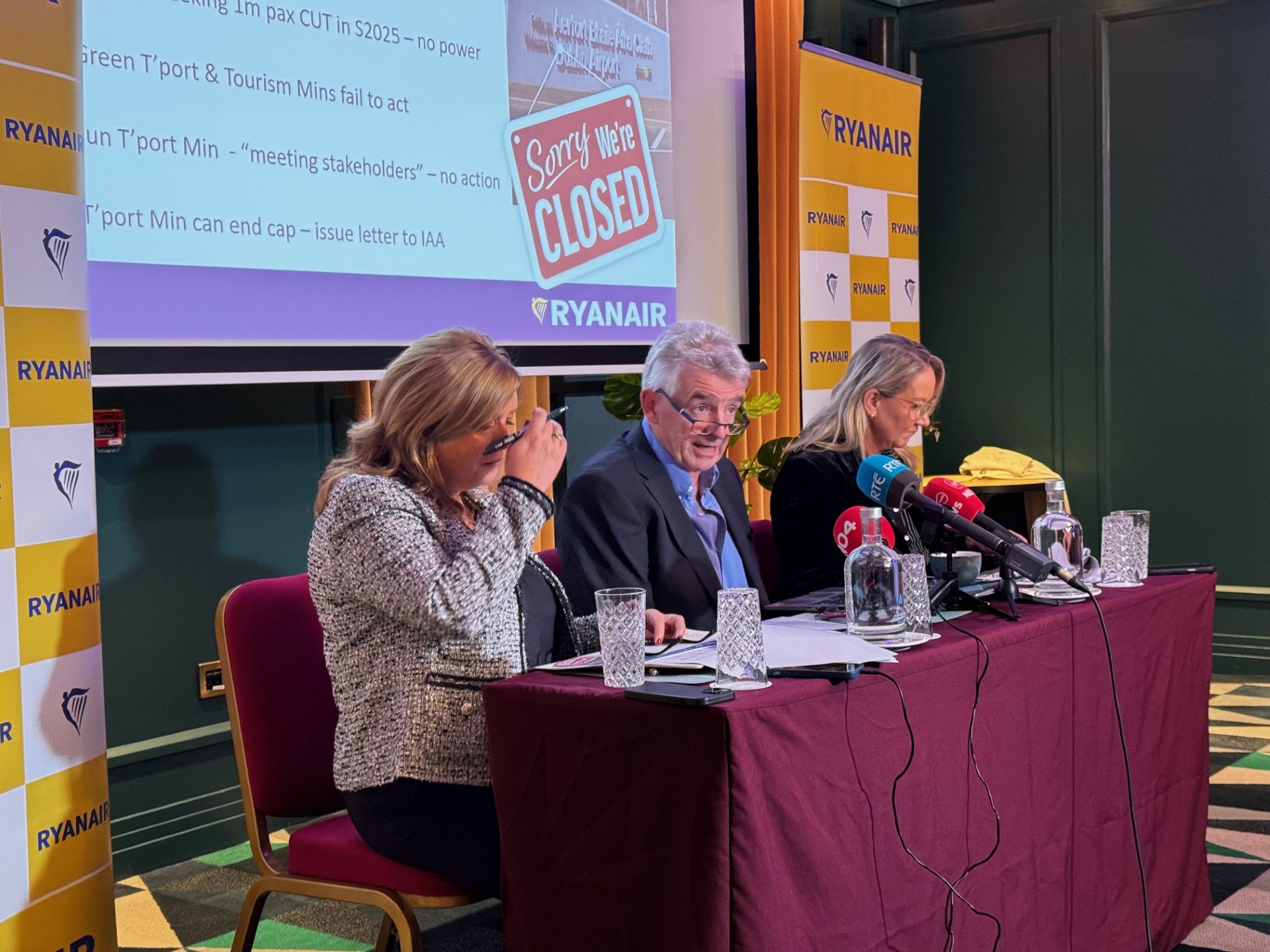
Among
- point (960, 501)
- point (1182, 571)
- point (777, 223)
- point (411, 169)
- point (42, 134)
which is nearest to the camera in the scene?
point (42, 134)

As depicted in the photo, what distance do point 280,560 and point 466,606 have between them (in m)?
1.96

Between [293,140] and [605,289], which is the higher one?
[293,140]


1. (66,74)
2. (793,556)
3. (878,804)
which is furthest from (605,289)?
(878,804)

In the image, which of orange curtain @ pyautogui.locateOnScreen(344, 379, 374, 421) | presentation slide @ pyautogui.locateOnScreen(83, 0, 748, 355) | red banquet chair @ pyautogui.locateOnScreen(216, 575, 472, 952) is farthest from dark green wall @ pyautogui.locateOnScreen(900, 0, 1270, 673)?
red banquet chair @ pyautogui.locateOnScreen(216, 575, 472, 952)

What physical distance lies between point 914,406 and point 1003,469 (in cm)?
262

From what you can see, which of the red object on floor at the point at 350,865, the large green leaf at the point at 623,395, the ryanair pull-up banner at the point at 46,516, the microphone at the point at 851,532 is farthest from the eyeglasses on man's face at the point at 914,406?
the ryanair pull-up banner at the point at 46,516

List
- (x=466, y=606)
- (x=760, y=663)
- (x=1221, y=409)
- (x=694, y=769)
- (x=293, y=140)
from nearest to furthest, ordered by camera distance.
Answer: (x=694, y=769)
(x=760, y=663)
(x=466, y=606)
(x=293, y=140)
(x=1221, y=409)

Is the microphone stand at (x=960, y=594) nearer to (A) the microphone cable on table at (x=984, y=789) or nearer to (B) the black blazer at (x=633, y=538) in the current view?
(A) the microphone cable on table at (x=984, y=789)

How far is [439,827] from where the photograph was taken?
1918 millimetres

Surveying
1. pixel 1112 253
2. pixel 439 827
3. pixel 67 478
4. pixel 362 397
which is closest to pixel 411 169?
pixel 362 397

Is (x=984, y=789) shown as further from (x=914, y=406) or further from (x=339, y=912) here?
(x=339, y=912)

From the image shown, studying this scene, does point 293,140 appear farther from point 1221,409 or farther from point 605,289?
point 1221,409

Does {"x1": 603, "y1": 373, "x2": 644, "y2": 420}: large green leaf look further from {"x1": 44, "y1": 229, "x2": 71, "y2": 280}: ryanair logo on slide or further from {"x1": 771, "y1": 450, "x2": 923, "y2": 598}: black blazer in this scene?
{"x1": 44, "y1": 229, "x2": 71, "y2": 280}: ryanair logo on slide

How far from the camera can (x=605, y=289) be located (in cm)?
430
